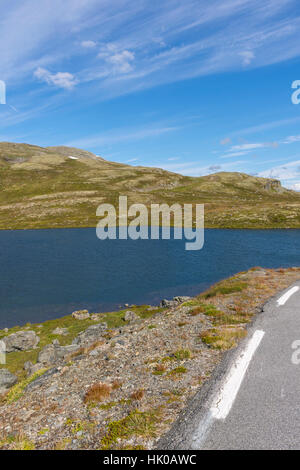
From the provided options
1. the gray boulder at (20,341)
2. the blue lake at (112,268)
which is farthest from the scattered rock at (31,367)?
the blue lake at (112,268)

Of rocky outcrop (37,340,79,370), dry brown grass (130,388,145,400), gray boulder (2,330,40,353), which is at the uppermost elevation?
dry brown grass (130,388,145,400)

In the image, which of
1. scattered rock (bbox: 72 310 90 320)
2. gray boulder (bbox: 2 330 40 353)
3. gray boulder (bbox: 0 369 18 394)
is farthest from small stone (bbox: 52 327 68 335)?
gray boulder (bbox: 0 369 18 394)

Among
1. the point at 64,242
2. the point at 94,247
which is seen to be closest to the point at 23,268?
the point at 94,247

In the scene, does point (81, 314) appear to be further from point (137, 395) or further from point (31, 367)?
point (137, 395)

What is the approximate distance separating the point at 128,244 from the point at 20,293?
47.7 metres

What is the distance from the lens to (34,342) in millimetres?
27422

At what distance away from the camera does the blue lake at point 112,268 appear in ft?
135

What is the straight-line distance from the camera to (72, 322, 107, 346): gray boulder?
2512 cm

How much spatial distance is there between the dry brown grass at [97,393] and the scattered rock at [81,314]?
23.6 m

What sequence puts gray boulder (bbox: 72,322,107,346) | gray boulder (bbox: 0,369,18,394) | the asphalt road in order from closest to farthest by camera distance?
the asphalt road → gray boulder (bbox: 0,369,18,394) → gray boulder (bbox: 72,322,107,346)

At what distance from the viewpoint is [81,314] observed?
1363 inches

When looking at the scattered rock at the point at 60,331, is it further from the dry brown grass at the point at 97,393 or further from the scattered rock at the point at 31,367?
the dry brown grass at the point at 97,393

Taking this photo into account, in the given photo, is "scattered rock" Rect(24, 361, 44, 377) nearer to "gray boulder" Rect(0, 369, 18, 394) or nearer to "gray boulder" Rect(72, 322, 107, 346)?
"gray boulder" Rect(0, 369, 18, 394)

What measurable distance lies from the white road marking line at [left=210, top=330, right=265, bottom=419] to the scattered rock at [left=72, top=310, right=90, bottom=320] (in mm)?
24788
